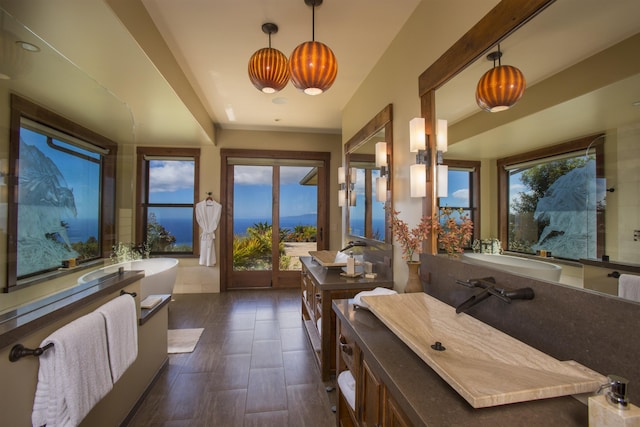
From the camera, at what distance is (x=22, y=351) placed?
114 cm

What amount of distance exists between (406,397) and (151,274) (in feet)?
12.9

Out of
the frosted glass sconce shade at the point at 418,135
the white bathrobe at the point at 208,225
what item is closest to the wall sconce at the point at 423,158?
the frosted glass sconce shade at the point at 418,135

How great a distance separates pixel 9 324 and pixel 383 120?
2.75 m

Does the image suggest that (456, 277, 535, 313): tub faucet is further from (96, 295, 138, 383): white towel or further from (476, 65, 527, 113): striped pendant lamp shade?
(96, 295, 138, 383): white towel

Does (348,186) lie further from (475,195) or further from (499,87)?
(499,87)

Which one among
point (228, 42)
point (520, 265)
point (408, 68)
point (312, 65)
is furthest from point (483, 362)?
point (228, 42)

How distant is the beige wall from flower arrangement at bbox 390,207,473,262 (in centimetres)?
22

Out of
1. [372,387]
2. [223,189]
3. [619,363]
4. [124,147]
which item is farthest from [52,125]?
[223,189]

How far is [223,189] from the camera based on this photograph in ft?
17.8

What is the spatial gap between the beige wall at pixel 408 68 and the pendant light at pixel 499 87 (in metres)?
0.33

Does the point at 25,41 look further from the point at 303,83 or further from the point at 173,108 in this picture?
the point at 173,108

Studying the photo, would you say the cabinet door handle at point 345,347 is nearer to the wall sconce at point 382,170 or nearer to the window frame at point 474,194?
the window frame at point 474,194

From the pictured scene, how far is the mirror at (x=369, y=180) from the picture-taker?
2744 millimetres

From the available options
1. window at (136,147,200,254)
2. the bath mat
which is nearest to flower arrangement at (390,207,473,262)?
the bath mat
